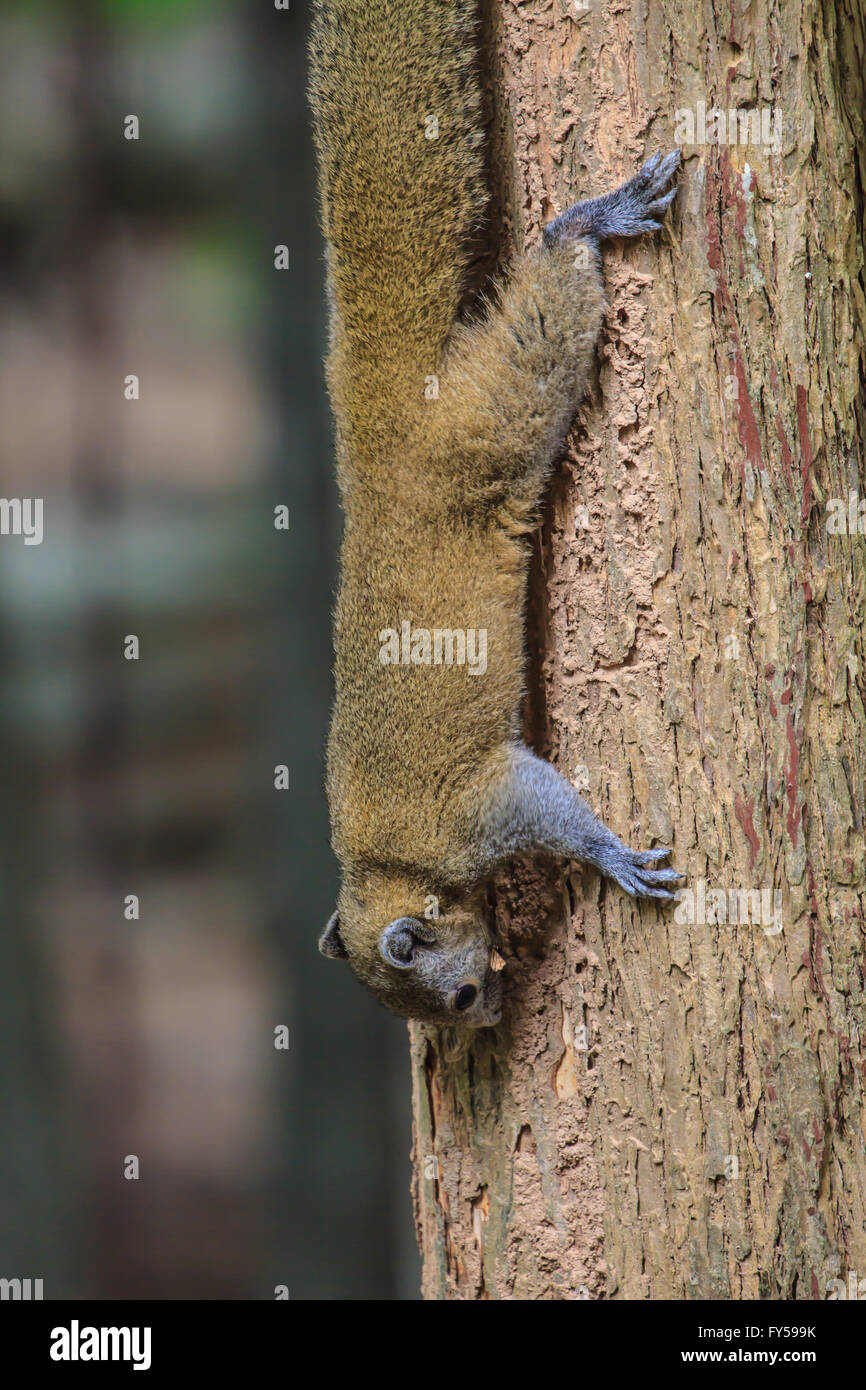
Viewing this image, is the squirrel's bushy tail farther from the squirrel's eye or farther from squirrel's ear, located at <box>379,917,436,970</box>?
the squirrel's eye

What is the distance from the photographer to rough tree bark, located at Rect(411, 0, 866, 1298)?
269 cm

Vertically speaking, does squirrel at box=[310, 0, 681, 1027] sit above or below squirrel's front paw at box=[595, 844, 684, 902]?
above

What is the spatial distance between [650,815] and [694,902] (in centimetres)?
23

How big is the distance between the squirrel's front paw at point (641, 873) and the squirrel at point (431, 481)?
0.22 feet

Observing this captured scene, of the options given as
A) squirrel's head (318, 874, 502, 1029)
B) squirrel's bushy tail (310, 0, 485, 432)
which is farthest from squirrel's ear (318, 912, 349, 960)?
squirrel's bushy tail (310, 0, 485, 432)

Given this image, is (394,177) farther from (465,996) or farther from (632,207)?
(465,996)

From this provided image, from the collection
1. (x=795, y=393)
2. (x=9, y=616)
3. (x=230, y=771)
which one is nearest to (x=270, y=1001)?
(x=230, y=771)

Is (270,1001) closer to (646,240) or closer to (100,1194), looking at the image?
(100,1194)

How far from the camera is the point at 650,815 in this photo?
9.27 feet

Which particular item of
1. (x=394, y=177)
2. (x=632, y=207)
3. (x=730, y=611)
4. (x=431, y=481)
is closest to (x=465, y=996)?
(x=730, y=611)

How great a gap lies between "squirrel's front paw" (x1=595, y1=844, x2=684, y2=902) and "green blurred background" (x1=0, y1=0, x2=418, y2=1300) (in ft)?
8.91

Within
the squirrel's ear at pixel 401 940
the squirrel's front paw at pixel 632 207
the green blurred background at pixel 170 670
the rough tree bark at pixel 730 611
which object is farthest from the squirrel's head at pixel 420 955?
the green blurred background at pixel 170 670

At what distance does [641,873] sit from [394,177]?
6.19ft
